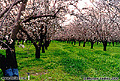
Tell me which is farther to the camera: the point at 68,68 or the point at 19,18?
the point at 68,68

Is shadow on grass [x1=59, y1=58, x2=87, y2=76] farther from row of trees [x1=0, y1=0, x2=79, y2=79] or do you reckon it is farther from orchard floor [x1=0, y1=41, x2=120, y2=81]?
row of trees [x1=0, y1=0, x2=79, y2=79]

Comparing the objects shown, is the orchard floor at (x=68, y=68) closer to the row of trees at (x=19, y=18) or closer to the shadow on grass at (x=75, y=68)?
the shadow on grass at (x=75, y=68)

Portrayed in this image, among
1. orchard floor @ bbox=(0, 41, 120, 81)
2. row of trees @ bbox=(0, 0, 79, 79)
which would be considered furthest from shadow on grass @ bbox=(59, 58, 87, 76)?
row of trees @ bbox=(0, 0, 79, 79)

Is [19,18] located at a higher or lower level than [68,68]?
higher

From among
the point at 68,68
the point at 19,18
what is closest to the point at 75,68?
the point at 68,68

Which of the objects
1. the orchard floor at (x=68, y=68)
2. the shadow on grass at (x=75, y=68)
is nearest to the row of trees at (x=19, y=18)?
the orchard floor at (x=68, y=68)

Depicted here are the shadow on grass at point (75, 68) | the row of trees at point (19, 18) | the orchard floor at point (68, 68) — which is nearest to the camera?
the row of trees at point (19, 18)

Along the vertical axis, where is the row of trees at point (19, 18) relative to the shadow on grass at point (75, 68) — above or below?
above

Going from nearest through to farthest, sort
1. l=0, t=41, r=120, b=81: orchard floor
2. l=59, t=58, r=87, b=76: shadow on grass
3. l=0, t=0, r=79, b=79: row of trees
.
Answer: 1. l=0, t=0, r=79, b=79: row of trees
2. l=0, t=41, r=120, b=81: orchard floor
3. l=59, t=58, r=87, b=76: shadow on grass

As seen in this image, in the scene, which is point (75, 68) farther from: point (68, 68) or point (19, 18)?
point (19, 18)

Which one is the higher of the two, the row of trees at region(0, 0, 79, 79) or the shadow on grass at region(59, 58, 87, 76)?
the row of trees at region(0, 0, 79, 79)

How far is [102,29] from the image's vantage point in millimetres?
25469

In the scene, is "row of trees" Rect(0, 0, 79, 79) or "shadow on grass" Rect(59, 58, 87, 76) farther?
"shadow on grass" Rect(59, 58, 87, 76)

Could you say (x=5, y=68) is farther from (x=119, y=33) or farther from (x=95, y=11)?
(x=119, y=33)
